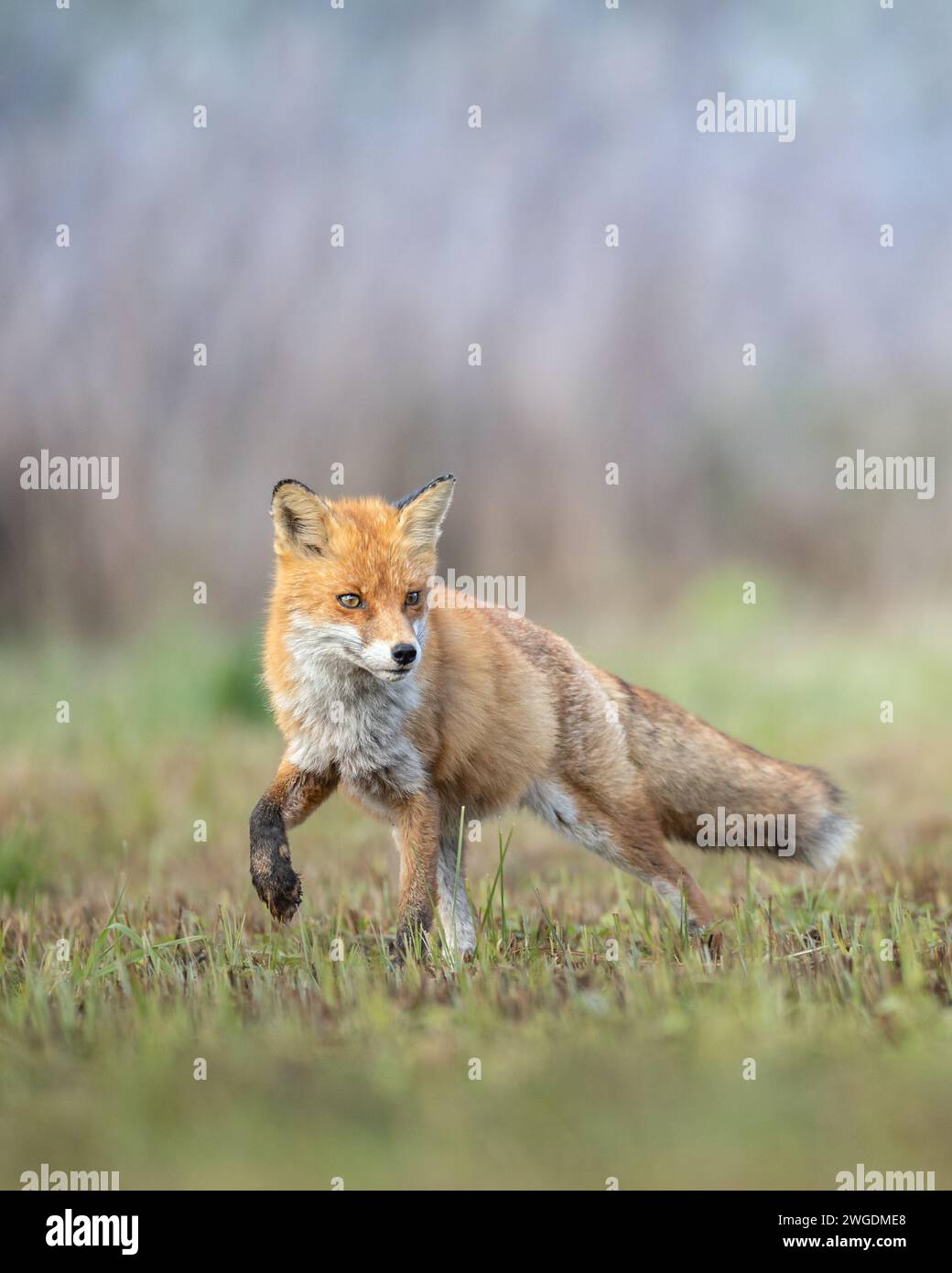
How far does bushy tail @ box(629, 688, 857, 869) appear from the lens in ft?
16.0

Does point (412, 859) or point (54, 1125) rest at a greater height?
point (412, 859)

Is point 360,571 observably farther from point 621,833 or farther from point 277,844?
point 621,833

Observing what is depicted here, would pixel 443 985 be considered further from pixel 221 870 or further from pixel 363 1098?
pixel 221 870

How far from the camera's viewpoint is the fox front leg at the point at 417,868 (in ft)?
13.3

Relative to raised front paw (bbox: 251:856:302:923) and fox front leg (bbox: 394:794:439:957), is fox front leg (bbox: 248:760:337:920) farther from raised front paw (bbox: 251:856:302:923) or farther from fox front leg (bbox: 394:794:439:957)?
fox front leg (bbox: 394:794:439:957)

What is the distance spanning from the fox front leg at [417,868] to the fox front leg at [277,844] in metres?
0.34

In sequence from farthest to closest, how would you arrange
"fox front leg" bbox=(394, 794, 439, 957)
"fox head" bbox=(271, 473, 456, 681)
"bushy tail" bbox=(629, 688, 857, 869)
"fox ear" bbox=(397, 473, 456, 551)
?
"bushy tail" bbox=(629, 688, 857, 869)
"fox ear" bbox=(397, 473, 456, 551)
"fox front leg" bbox=(394, 794, 439, 957)
"fox head" bbox=(271, 473, 456, 681)

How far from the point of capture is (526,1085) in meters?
2.84

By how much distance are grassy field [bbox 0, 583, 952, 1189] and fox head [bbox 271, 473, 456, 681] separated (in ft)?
3.20

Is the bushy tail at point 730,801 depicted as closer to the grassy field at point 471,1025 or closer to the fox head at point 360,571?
the grassy field at point 471,1025

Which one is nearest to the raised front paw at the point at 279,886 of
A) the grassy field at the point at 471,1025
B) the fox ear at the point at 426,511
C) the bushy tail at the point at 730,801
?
the grassy field at the point at 471,1025

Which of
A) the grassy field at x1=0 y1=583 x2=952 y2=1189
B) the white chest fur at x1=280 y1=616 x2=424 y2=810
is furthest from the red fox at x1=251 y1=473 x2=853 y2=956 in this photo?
the grassy field at x1=0 y1=583 x2=952 y2=1189

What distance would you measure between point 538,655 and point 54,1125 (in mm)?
2615

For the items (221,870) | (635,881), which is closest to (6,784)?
(221,870)
